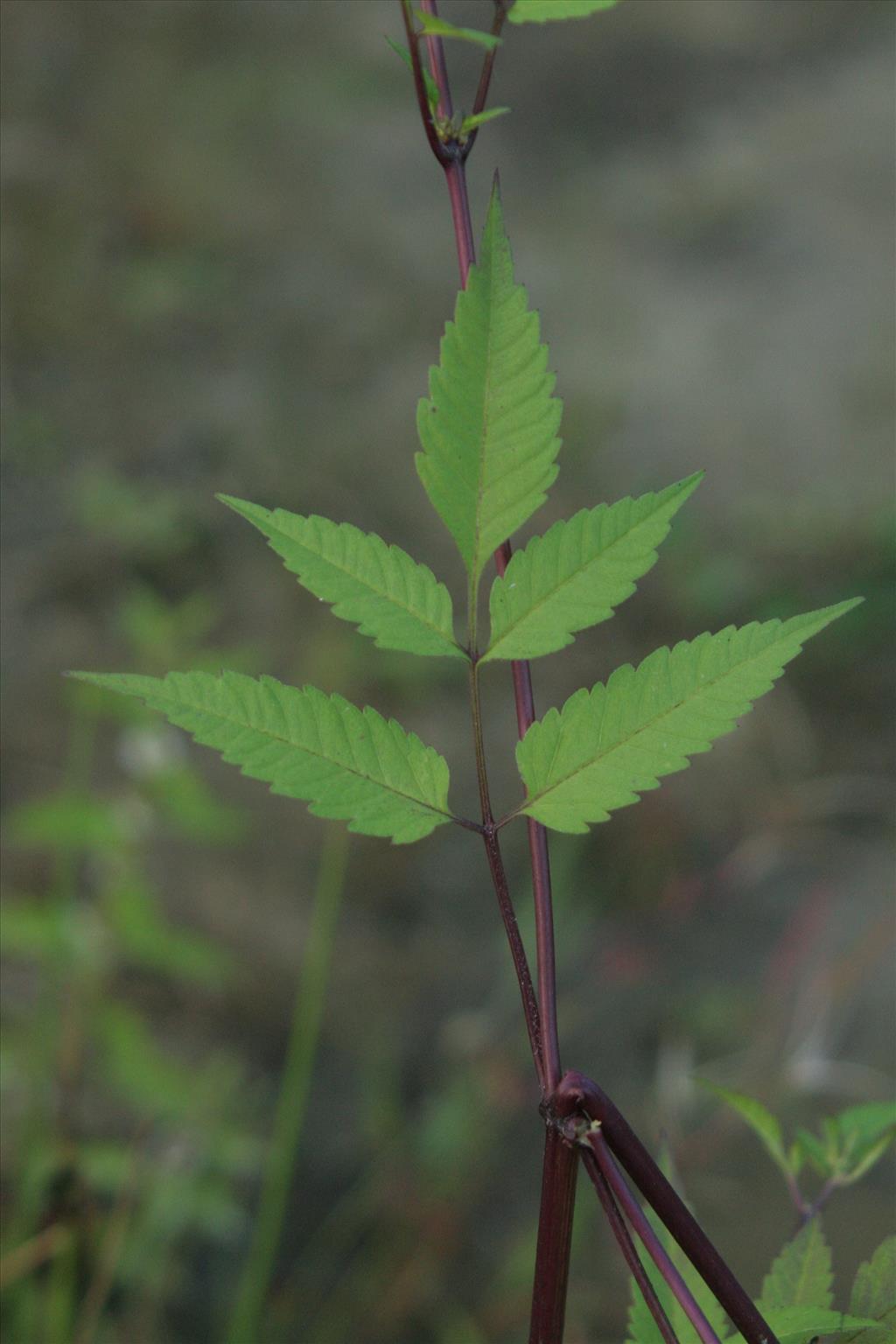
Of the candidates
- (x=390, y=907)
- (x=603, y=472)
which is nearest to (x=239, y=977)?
(x=390, y=907)

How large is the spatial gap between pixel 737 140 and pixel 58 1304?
376 cm

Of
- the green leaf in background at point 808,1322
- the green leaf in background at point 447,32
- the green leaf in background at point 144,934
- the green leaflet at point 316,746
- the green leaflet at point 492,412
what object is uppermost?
the green leaf in background at point 447,32

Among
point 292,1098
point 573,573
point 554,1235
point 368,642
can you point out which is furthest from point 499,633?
point 368,642

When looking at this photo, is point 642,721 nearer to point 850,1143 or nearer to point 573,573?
point 573,573

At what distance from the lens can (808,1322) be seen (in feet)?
0.93

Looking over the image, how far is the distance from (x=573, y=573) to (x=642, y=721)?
4 centimetres

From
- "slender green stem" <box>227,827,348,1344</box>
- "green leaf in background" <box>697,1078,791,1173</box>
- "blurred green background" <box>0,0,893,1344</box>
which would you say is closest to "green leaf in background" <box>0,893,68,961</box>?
"blurred green background" <box>0,0,893,1344</box>

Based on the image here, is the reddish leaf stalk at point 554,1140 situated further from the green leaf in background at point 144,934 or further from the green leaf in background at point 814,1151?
the green leaf in background at point 144,934

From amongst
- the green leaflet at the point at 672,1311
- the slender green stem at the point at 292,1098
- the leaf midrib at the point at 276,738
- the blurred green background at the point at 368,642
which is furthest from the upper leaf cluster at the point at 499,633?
the slender green stem at the point at 292,1098

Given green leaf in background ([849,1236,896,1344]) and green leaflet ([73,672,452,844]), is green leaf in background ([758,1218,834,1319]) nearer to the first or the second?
green leaf in background ([849,1236,896,1344])

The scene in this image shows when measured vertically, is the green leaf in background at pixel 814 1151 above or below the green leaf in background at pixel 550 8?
below

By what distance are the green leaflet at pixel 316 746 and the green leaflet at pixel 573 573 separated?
0.12ft

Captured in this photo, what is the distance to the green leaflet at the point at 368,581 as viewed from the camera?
320 mm

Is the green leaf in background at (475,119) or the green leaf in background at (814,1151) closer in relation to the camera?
the green leaf in background at (475,119)
